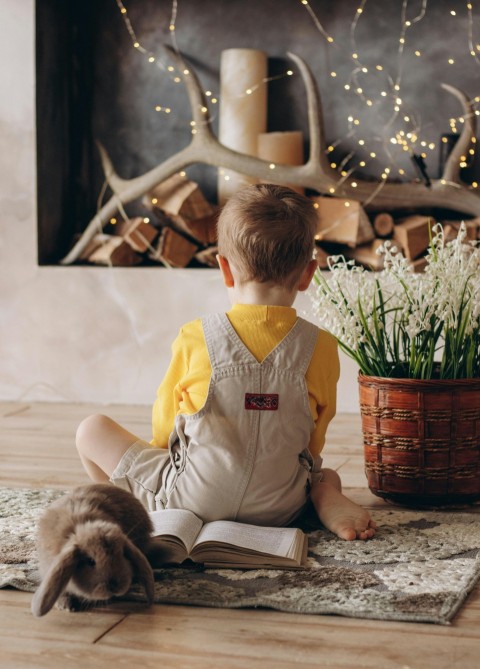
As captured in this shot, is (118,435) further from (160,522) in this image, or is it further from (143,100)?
(143,100)

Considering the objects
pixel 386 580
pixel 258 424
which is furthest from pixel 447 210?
pixel 386 580

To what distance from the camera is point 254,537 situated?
150 cm

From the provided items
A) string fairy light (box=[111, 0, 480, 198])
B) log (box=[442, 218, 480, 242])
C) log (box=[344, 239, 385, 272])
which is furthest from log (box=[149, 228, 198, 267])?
log (box=[442, 218, 480, 242])

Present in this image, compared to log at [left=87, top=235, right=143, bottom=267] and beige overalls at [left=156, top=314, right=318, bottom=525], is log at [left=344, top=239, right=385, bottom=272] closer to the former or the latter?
log at [left=87, top=235, right=143, bottom=267]

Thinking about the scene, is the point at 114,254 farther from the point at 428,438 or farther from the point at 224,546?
the point at 224,546

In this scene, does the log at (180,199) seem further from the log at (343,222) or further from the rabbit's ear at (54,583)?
the rabbit's ear at (54,583)

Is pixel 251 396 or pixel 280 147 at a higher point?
pixel 280 147

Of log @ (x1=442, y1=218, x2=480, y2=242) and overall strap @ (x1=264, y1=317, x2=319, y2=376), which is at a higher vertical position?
log @ (x1=442, y1=218, x2=480, y2=242)

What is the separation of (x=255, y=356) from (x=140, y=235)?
1.67 metres

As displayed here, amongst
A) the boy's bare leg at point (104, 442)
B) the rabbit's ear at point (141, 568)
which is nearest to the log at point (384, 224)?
the boy's bare leg at point (104, 442)

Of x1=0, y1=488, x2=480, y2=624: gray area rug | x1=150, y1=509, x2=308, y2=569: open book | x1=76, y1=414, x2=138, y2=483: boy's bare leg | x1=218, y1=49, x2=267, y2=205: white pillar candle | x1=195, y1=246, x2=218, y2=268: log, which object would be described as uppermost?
x1=218, y1=49, x2=267, y2=205: white pillar candle

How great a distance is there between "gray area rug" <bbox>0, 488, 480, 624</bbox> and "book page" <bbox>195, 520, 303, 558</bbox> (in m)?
0.04

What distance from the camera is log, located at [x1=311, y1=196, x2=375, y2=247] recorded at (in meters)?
3.01

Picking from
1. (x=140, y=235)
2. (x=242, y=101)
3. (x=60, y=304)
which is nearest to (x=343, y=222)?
(x=242, y=101)
